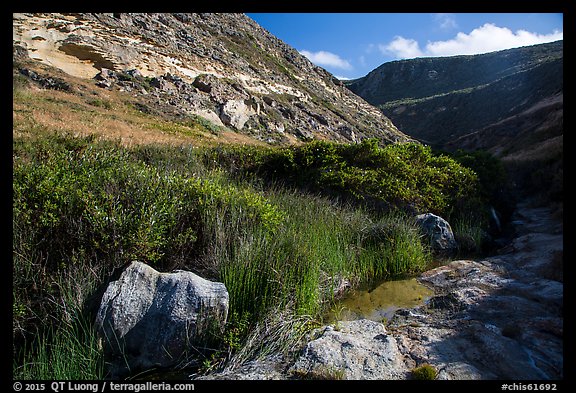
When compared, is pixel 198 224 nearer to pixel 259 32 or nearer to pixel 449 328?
pixel 449 328

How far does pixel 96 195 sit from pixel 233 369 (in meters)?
2.49

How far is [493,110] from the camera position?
188 feet

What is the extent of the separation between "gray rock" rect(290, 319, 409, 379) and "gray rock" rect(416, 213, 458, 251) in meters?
3.14

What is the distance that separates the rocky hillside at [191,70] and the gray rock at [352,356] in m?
29.1

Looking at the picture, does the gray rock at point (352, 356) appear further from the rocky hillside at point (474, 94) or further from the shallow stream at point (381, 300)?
the rocky hillside at point (474, 94)

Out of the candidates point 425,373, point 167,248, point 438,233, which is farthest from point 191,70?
point 425,373

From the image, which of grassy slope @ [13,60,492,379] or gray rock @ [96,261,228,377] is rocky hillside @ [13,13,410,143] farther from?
gray rock @ [96,261,228,377]

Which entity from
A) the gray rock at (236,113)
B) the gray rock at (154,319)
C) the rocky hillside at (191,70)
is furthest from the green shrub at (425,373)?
the gray rock at (236,113)

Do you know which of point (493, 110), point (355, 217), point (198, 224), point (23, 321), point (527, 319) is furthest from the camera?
point (493, 110)

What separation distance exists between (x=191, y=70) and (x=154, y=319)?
39.7m

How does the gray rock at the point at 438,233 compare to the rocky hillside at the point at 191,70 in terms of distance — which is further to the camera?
the rocky hillside at the point at 191,70

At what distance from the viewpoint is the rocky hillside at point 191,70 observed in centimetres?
2984

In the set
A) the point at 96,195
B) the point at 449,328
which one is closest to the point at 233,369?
the point at 449,328

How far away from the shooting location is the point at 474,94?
65812 millimetres
